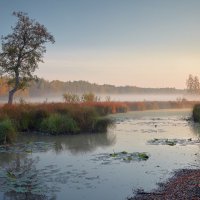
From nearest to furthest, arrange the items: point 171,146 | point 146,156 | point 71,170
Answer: point 71,170 → point 146,156 → point 171,146

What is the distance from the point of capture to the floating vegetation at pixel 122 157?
18047 mm

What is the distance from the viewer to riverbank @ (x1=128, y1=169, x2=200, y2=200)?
11453 mm

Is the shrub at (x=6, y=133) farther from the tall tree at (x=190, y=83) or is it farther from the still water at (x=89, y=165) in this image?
the tall tree at (x=190, y=83)

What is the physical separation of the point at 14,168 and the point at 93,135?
11.2 m

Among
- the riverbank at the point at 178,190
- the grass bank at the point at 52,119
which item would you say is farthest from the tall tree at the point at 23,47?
the riverbank at the point at 178,190

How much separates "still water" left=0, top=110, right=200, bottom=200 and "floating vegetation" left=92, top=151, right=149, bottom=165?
0.15 feet

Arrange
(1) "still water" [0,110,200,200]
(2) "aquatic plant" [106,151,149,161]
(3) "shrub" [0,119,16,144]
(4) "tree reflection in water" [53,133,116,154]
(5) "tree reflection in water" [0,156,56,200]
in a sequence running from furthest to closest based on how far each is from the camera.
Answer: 1. (3) "shrub" [0,119,16,144]
2. (4) "tree reflection in water" [53,133,116,154]
3. (2) "aquatic plant" [106,151,149,161]
4. (1) "still water" [0,110,200,200]
5. (5) "tree reflection in water" [0,156,56,200]

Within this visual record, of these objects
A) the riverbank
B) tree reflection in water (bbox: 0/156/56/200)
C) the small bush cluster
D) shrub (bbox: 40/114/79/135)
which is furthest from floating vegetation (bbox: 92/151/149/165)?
the small bush cluster

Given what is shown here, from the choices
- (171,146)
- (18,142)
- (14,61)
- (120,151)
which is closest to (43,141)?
(18,142)

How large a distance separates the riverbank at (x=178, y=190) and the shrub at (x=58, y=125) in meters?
14.4

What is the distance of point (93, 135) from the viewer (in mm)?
27312

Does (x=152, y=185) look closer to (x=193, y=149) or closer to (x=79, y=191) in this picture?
(x=79, y=191)

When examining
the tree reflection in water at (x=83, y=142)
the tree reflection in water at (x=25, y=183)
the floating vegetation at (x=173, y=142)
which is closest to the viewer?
the tree reflection in water at (x=25, y=183)

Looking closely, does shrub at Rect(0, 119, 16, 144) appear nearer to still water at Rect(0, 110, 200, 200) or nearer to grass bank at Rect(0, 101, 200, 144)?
still water at Rect(0, 110, 200, 200)
